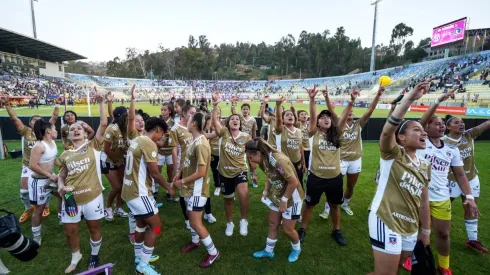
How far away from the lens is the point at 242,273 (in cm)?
→ 342

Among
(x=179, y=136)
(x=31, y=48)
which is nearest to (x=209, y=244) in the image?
(x=179, y=136)

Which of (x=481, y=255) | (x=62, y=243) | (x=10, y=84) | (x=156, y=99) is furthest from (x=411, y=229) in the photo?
(x=10, y=84)

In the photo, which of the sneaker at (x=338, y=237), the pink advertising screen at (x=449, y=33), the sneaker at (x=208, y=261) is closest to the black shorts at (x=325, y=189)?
the sneaker at (x=338, y=237)

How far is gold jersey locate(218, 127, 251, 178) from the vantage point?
4.39 metres

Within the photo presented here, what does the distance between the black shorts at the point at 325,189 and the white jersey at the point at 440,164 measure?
1.10 meters

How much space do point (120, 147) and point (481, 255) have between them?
6.05 meters

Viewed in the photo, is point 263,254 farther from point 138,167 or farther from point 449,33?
point 449,33

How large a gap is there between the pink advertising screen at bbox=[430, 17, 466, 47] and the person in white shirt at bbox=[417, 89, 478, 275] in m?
44.4

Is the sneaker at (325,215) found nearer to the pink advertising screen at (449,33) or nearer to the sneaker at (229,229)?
the sneaker at (229,229)

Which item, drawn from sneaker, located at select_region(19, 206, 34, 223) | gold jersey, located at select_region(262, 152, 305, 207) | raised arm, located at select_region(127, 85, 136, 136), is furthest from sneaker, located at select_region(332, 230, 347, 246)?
sneaker, located at select_region(19, 206, 34, 223)

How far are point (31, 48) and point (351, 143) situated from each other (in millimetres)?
46499

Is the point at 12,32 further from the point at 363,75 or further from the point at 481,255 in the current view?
the point at 363,75

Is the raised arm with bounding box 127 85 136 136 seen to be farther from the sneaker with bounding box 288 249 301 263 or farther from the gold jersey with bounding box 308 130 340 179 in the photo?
the sneaker with bounding box 288 249 301 263

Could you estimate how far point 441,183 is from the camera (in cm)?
326
